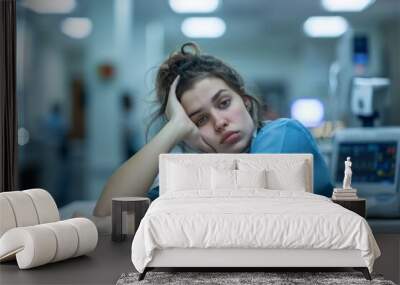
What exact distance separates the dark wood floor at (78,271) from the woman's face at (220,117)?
1.69 metres

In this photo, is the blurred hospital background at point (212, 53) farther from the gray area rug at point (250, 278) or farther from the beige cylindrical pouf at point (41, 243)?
the gray area rug at point (250, 278)

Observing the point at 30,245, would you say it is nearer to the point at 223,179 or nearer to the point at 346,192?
the point at 223,179

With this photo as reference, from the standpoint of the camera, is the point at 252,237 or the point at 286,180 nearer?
the point at 252,237

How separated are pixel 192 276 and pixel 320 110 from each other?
2.89 meters

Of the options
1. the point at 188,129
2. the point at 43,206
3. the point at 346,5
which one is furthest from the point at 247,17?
the point at 43,206

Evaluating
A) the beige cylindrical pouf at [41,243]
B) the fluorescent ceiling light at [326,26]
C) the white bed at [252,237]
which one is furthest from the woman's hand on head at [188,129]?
the white bed at [252,237]

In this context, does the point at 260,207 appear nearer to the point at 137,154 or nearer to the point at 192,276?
the point at 192,276

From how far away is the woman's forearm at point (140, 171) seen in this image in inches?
267

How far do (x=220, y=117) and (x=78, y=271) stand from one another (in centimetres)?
252

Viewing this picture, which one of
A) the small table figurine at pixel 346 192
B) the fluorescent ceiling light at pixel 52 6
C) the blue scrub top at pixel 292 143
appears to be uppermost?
the fluorescent ceiling light at pixel 52 6

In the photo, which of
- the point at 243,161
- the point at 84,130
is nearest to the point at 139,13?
the point at 84,130

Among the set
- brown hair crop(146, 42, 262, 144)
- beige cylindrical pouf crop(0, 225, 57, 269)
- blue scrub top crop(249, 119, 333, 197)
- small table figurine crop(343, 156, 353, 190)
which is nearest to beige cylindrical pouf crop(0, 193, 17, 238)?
beige cylindrical pouf crop(0, 225, 57, 269)

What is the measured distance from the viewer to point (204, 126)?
22.3 ft

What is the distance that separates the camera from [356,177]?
22.4ft
